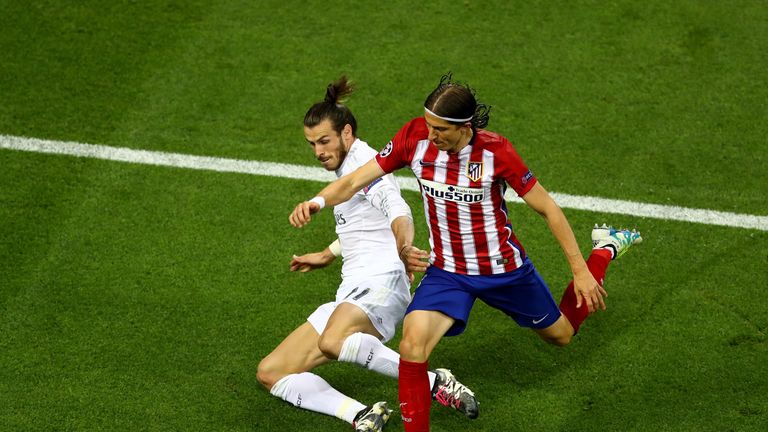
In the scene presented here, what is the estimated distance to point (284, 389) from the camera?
7227 mm

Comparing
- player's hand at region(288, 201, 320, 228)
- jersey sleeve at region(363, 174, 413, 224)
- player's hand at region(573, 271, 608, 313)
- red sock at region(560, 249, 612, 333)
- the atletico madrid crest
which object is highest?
the atletico madrid crest

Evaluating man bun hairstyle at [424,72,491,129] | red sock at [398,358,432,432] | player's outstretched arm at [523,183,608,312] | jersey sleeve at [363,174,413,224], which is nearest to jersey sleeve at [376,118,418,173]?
jersey sleeve at [363,174,413,224]

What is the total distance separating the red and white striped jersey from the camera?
21.7 ft

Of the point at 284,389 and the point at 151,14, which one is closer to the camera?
the point at 284,389

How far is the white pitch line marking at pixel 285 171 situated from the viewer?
8805 millimetres

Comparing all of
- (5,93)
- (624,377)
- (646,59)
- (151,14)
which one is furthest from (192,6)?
(624,377)

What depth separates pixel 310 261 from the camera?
7.47 m

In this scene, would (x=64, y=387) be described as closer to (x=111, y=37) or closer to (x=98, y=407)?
(x=98, y=407)

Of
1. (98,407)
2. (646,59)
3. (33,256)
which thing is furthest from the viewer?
(646,59)

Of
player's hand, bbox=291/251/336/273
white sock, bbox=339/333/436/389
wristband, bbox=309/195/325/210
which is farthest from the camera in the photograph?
player's hand, bbox=291/251/336/273

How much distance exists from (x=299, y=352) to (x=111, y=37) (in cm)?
478

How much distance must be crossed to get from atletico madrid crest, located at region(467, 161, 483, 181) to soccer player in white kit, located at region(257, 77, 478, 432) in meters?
0.51

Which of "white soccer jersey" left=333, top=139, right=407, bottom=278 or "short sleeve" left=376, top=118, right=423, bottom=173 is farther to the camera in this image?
"white soccer jersey" left=333, top=139, right=407, bottom=278

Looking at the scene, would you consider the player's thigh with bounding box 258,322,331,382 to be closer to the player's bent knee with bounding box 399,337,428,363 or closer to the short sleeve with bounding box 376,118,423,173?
the player's bent knee with bounding box 399,337,428,363
